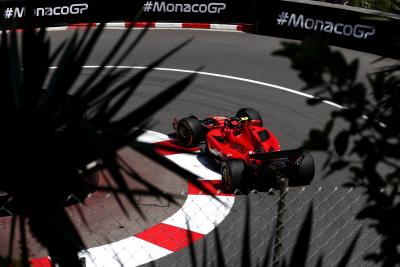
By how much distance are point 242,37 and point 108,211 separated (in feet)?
30.1

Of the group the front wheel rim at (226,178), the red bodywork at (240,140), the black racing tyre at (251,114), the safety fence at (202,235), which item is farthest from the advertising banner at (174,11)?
the safety fence at (202,235)

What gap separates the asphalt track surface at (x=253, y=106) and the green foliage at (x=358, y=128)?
3669 millimetres

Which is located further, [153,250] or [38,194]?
[153,250]

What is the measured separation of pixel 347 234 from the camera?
7324 mm

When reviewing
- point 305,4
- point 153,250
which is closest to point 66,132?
point 153,250

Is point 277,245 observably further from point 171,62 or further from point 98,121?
point 171,62

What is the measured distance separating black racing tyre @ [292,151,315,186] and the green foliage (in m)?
6.70

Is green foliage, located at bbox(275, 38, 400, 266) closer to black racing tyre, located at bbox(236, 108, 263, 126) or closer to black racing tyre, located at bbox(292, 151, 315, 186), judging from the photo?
black racing tyre, located at bbox(292, 151, 315, 186)

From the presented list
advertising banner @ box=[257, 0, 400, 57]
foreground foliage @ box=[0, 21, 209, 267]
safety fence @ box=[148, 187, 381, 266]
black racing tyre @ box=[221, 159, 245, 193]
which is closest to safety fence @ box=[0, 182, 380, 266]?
safety fence @ box=[148, 187, 381, 266]

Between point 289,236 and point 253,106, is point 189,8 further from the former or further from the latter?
point 289,236

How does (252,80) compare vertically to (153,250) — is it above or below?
above

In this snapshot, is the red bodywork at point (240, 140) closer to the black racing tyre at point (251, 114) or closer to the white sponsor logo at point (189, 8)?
the black racing tyre at point (251, 114)

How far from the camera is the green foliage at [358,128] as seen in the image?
138cm

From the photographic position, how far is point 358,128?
152 cm
